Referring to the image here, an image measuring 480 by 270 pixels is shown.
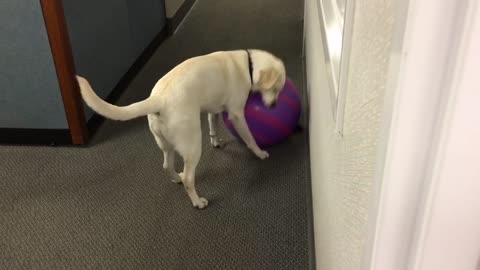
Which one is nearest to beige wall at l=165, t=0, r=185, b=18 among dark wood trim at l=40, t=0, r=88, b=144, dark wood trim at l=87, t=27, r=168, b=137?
dark wood trim at l=87, t=27, r=168, b=137

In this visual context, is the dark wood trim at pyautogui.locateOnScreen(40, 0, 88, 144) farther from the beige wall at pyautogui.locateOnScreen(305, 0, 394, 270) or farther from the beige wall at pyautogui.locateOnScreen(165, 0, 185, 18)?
the beige wall at pyautogui.locateOnScreen(165, 0, 185, 18)

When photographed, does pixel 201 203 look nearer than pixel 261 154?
Yes

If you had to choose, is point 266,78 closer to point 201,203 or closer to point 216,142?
point 216,142

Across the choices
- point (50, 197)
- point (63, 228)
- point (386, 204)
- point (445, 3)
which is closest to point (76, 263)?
point (63, 228)

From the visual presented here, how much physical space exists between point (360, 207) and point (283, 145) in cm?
179

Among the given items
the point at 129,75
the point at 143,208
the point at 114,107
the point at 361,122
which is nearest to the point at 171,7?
the point at 129,75

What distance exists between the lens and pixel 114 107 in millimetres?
1631

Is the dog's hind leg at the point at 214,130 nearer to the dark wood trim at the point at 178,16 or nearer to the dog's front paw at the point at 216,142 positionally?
the dog's front paw at the point at 216,142

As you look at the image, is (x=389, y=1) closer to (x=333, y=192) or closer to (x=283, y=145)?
(x=333, y=192)

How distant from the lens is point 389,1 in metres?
0.45

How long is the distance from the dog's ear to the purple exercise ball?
10cm

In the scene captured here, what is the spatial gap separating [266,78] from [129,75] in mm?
1304

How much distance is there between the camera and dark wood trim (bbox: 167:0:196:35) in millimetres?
3914

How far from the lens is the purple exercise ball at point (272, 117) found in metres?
2.16
